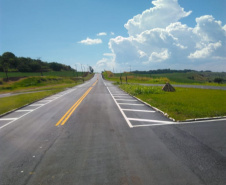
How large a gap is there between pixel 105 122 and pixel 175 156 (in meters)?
4.61

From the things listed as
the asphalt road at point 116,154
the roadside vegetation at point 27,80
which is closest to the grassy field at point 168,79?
the roadside vegetation at point 27,80

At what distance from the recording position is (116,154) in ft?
16.5

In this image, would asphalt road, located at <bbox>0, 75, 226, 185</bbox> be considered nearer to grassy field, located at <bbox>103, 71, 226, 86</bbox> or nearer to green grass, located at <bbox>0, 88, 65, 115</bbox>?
green grass, located at <bbox>0, 88, 65, 115</bbox>

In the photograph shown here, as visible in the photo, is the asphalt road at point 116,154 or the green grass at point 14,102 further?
the green grass at point 14,102

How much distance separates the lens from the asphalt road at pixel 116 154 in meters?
3.86

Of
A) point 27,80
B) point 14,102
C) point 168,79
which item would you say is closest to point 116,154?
point 14,102

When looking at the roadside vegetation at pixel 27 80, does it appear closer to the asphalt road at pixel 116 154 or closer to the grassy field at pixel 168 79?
the asphalt road at pixel 116 154

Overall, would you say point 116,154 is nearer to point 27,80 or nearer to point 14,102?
point 14,102

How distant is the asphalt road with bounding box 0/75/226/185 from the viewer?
152 inches

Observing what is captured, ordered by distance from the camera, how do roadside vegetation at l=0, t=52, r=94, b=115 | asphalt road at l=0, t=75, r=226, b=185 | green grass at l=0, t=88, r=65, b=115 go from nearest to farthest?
1. asphalt road at l=0, t=75, r=226, b=185
2. green grass at l=0, t=88, r=65, b=115
3. roadside vegetation at l=0, t=52, r=94, b=115

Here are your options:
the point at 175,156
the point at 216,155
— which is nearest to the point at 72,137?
the point at 175,156

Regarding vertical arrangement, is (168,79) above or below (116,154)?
above

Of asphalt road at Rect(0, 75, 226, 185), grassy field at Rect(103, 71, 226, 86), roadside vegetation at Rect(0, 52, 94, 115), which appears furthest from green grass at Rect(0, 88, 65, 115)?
grassy field at Rect(103, 71, 226, 86)

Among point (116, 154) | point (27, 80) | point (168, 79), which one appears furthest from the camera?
point (168, 79)
